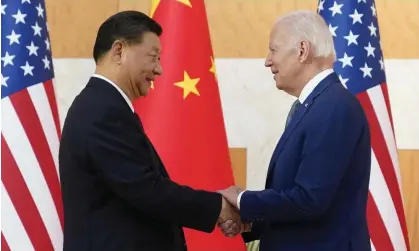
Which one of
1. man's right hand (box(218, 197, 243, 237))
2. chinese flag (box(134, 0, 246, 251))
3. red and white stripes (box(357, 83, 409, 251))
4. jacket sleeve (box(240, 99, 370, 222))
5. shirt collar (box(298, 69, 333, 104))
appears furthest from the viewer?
chinese flag (box(134, 0, 246, 251))

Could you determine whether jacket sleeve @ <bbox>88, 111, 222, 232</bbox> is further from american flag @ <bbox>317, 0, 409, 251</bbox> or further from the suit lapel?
american flag @ <bbox>317, 0, 409, 251</bbox>

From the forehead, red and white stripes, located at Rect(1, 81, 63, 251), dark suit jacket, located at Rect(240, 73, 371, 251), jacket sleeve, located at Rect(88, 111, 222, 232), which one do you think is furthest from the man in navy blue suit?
red and white stripes, located at Rect(1, 81, 63, 251)

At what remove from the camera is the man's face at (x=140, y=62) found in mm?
1692

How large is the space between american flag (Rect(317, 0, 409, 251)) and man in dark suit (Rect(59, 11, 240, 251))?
0.88 metres

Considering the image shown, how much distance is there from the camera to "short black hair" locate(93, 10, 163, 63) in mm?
1675

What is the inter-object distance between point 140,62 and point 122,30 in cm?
10

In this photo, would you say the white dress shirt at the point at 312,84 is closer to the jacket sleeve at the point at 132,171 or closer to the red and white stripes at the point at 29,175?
the jacket sleeve at the point at 132,171

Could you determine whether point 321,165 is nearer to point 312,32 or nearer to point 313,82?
point 313,82

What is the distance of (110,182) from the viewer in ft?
5.20

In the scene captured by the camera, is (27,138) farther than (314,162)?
Yes

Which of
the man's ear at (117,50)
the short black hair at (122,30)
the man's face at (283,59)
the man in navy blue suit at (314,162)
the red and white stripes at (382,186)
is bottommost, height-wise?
the red and white stripes at (382,186)

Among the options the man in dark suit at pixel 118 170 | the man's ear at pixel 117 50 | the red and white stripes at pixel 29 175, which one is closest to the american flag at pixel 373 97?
the man in dark suit at pixel 118 170

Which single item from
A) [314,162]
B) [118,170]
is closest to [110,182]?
[118,170]

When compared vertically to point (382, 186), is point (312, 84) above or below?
above
